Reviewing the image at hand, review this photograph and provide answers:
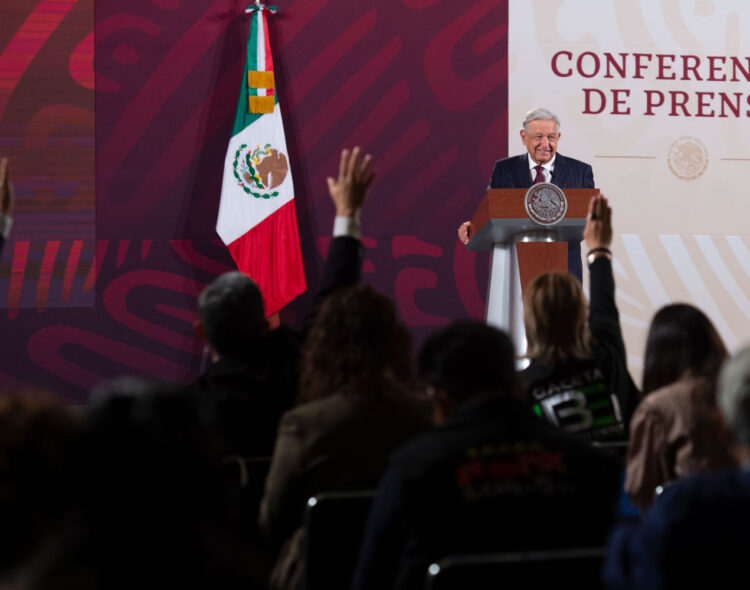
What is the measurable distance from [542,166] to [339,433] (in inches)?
156

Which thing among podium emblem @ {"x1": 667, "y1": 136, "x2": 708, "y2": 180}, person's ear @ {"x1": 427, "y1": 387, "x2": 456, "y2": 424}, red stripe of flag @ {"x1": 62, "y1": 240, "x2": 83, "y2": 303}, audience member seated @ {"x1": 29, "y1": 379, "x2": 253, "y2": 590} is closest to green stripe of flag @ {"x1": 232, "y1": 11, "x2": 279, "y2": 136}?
red stripe of flag @ {"x1": 62, "y1": 240, "x2": 83, "y2": 303}

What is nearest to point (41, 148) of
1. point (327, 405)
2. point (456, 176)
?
point (456, 176)

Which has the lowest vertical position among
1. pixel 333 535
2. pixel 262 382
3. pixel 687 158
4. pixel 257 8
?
pixel 333 535

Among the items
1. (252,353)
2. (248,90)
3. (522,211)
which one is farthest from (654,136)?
(252,353)

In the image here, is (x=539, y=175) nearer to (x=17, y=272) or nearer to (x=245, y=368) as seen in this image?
(x=17, y=272)

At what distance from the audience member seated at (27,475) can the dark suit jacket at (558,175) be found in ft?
14.7

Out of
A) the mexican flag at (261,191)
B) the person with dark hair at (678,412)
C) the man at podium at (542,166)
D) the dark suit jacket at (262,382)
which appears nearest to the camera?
the person with dark hair at (678,412)

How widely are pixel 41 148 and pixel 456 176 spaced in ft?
9.25

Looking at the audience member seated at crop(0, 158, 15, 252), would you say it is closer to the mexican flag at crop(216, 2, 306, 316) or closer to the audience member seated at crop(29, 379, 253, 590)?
the audience member seated at crop(29, 379, 253, 590)

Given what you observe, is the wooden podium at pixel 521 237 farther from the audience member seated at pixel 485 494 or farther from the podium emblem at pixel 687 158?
the podium emblem at pixel 687 158

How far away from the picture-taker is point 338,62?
19.5ft

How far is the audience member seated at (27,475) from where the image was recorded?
89cm

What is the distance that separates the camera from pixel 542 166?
529cm

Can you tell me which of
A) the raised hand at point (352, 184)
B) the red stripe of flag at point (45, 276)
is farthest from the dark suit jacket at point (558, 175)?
the raised hand at point (352, 184)
